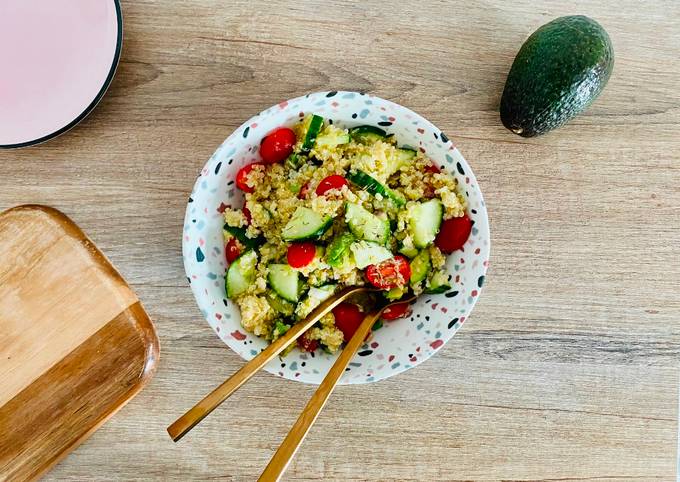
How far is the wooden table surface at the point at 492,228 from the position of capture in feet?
4.67

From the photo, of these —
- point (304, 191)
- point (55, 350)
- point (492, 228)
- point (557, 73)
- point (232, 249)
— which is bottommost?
point (55, 350)

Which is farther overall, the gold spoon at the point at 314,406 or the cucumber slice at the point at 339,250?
the cucumber slice at the point at 339,250

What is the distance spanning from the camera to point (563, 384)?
1.44 metres

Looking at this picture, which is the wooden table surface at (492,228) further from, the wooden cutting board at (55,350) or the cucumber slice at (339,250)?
the cucumber slice at (339,250)

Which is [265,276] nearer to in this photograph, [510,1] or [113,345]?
[113,345]

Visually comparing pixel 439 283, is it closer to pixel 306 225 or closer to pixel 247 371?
pixel 306 225

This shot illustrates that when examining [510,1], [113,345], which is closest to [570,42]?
[510,1]

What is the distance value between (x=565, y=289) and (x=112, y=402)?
998 mm

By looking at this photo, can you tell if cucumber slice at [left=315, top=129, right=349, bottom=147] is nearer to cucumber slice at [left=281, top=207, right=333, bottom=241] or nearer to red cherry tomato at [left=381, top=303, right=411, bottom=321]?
cucumber slice at [left=281, top=207, right=333, bottom=241]

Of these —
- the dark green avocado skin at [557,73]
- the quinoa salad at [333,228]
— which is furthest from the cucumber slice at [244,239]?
the dark green avocado skin at [557,73]

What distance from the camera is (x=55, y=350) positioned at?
1.38 m

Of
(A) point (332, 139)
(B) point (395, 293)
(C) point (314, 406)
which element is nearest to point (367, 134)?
(A) point (332, 139)

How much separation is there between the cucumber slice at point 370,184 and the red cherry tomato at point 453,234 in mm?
103

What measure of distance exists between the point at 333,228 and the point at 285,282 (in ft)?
0.43
